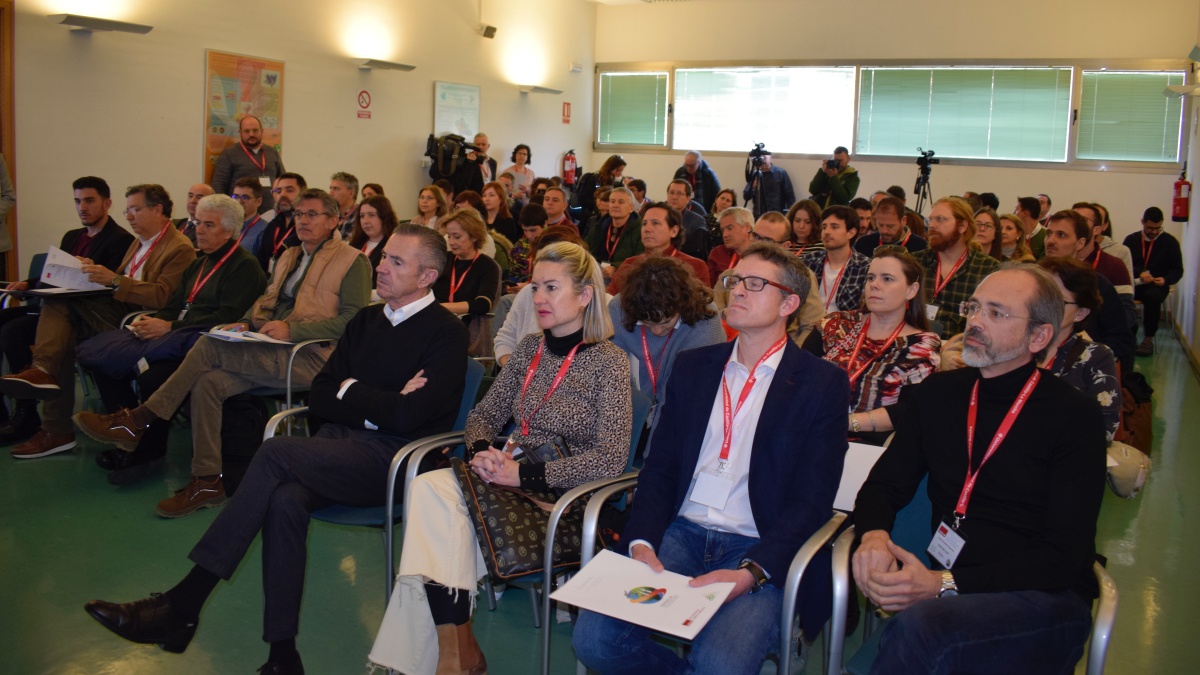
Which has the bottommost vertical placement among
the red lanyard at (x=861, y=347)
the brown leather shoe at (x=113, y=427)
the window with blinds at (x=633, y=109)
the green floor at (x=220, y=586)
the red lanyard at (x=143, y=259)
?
the green floor at (x=220, y=586)

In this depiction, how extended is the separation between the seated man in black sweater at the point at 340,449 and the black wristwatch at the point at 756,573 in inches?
45.8

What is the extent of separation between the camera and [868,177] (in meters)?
12.8

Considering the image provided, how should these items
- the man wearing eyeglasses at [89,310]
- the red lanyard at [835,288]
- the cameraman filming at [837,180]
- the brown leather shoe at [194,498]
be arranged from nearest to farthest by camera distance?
the brown leather shoe at [194,498]
the man wearing eyeglasses at [89,310]
the red lanyard at [835,288]
the cameraman filming at [837,180]

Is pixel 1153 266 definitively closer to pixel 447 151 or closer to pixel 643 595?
pixel 447 151

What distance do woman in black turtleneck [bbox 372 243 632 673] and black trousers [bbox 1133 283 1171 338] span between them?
25.2 feet

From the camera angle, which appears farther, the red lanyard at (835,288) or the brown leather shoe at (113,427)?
the red lanyard at (835,288)

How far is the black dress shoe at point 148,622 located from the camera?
2381 mm

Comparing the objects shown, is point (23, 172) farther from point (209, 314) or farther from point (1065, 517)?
point (1065, 517)

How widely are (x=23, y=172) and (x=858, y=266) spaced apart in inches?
243

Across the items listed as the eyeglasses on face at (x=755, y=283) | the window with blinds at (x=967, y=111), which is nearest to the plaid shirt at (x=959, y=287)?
the eyeglasses on face at (x=755, y=283)

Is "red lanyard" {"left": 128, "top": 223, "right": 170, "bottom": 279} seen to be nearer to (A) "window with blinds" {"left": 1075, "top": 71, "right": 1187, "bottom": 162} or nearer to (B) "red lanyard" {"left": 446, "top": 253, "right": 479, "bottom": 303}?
(B) "red lanyard" {"left": 446, "top": 253, "right": 479, "bottom": 303}

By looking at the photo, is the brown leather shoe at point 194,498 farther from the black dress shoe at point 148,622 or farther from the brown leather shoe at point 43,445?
the black dress shoe at point 148,622

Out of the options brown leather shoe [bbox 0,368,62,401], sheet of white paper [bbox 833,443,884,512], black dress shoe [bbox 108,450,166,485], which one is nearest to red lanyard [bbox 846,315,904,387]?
sheet of white paper [bbox 833,443,884,512]

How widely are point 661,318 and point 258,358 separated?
1.82 metres
